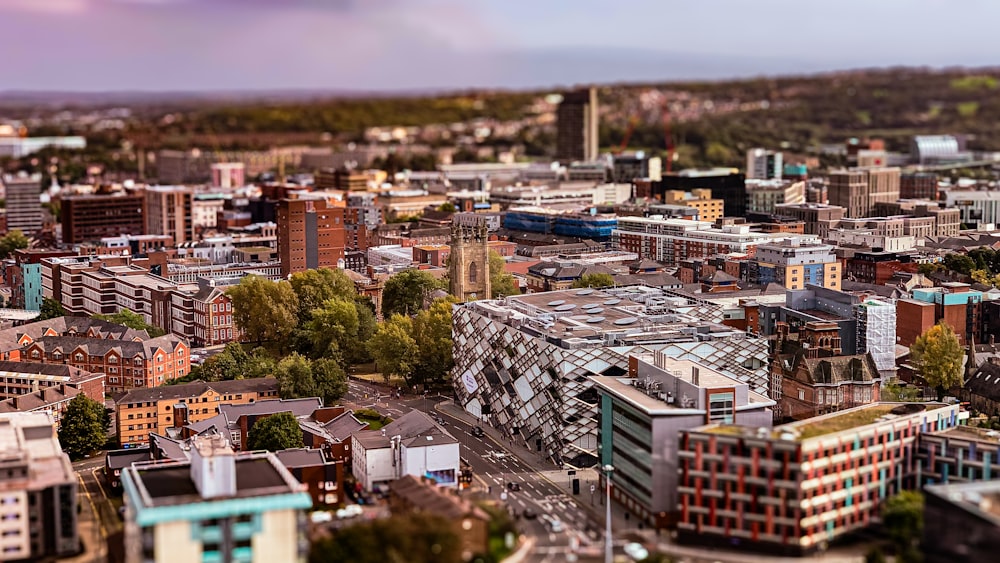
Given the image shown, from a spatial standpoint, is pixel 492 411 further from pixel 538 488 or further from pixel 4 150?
pixel 4 150

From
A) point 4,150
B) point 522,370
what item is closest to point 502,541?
point 522,370

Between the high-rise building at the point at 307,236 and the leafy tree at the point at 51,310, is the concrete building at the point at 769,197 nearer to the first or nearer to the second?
the high-rise building at the point at 307,236

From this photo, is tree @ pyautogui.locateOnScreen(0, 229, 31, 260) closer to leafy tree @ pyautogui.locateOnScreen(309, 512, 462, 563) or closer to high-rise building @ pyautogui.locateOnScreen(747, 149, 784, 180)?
high-rise building @ pyautogui.locateOnScreen(747, 149, 784, 180)

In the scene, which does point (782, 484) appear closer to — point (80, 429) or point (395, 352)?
point (395, 352)

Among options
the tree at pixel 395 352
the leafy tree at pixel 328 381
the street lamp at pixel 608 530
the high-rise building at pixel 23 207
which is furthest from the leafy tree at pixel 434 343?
the high-rise building at pixel 23 207

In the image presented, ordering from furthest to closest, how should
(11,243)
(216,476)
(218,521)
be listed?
(11,243)
(216,476)
(218,521)

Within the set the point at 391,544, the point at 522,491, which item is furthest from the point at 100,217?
the point at 391,544
